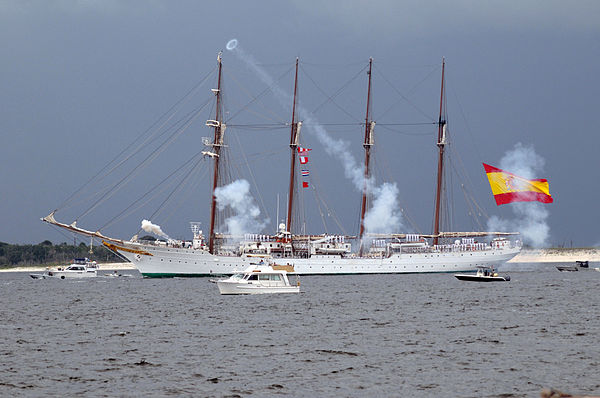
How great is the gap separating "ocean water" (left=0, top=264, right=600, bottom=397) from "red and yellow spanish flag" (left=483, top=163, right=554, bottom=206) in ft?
160

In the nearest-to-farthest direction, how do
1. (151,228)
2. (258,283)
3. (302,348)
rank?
(302,348) → (258,283) → (151,228)

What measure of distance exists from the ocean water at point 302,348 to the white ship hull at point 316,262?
48.9m

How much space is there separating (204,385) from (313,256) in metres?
98.2

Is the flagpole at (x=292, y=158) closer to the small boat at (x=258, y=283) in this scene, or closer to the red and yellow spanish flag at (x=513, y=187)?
the red and yellow spanish flag at (x=513, y=187)

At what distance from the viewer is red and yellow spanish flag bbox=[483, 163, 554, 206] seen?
118m

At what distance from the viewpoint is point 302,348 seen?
40812 mm

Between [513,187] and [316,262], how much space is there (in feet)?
107

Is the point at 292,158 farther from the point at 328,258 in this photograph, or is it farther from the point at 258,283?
the point at 258,283

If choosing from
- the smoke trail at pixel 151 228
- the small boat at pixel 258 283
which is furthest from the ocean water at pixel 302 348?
the smoke trail at pixel 151 228

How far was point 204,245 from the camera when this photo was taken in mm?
123125

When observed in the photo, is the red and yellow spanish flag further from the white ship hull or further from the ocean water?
the ocean water

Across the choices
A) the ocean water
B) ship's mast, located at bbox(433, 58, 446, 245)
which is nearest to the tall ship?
ship's mast, located at bbox(433, 58, 446, 245)

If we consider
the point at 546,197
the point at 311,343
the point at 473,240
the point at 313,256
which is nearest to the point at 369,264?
the point at 313,256

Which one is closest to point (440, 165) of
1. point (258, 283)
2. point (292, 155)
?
point (292, 155)
